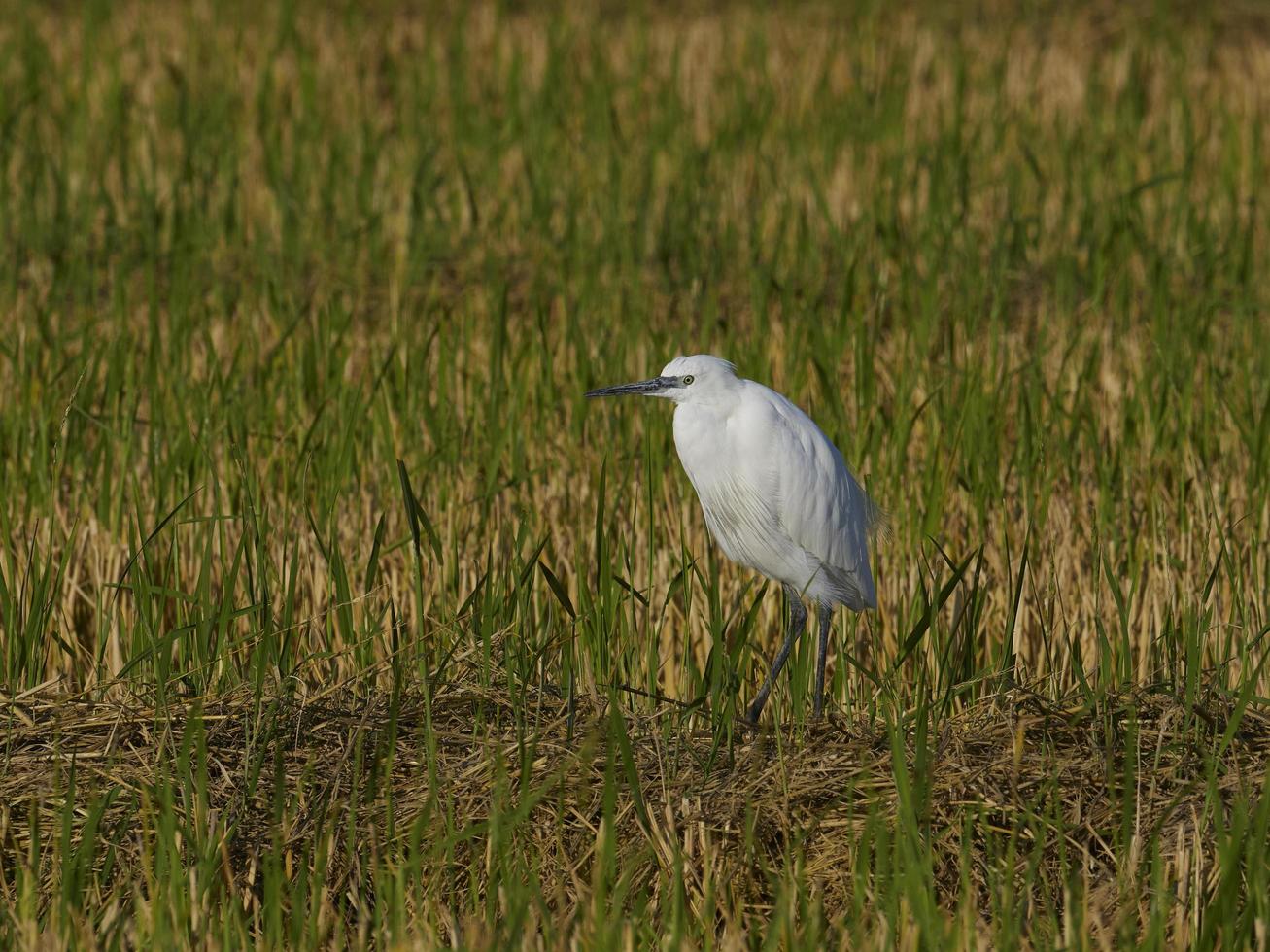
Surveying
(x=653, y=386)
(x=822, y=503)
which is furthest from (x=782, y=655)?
(x=653, y=386)

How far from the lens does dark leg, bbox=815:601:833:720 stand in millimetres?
3256

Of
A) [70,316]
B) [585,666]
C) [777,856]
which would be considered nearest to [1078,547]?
[585,666]

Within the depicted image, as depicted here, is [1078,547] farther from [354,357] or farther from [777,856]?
[354,357]

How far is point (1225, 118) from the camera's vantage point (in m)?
8.10

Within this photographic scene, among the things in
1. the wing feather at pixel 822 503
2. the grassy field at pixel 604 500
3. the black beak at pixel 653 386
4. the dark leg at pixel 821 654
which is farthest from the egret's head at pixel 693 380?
the dark leg at pixel 821 654

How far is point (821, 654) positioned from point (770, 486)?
1.21ft

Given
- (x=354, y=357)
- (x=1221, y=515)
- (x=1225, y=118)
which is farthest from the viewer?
(x=1225, y=118)

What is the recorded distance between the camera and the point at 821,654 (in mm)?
3439

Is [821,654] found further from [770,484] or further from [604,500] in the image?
[604,500]

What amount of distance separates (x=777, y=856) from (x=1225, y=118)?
6337 mm

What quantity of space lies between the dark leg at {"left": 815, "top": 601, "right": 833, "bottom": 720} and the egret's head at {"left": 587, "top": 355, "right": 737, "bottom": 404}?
569 mm

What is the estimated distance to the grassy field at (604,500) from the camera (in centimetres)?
268

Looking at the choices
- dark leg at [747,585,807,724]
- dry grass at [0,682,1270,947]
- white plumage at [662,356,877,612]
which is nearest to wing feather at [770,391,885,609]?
white plumage at [662,356,877,612]

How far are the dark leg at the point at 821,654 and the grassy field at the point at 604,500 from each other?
0.07 m
